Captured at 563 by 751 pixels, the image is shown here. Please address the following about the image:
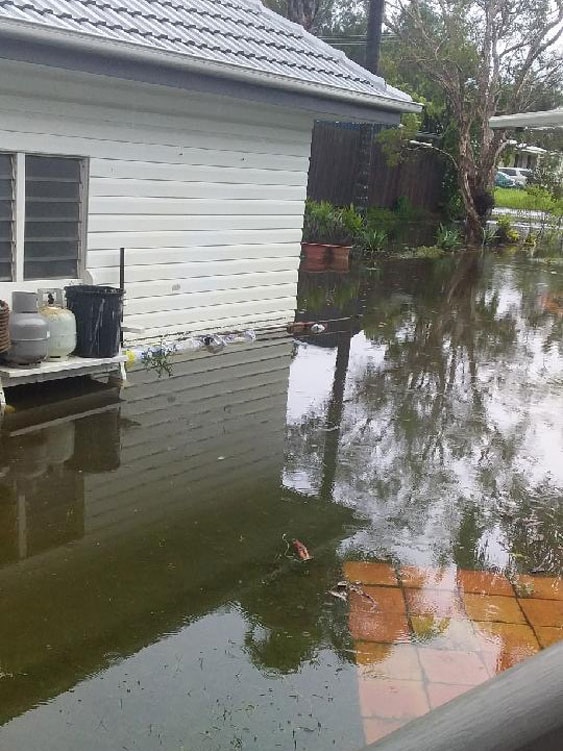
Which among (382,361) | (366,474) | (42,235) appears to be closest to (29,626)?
(366,474)

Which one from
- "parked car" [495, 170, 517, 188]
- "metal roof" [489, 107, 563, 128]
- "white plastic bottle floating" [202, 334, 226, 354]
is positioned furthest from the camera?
"parked car" [495, 170, 517, 188]

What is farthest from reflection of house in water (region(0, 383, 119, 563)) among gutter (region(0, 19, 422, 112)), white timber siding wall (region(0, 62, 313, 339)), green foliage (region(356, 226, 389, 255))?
green foliage (region(356, 226, 389, 255))

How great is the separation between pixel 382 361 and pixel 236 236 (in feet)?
7.09

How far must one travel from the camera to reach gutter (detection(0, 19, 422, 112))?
18.0 feet

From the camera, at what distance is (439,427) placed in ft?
22.5

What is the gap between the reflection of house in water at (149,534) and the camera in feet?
11.5

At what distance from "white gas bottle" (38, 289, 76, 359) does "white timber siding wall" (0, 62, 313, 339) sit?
1.73 feet

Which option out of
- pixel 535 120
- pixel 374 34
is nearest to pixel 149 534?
pixel 535 120

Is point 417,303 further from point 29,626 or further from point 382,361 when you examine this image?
point 29,626

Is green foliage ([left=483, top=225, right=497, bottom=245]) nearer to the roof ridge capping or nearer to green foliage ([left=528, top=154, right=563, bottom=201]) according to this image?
green foliage ([left=528, top=154, right=563, bottom=201])

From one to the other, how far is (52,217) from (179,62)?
1.74 meters

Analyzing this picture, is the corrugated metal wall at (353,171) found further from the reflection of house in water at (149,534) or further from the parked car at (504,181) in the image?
the parked car at (504,181)

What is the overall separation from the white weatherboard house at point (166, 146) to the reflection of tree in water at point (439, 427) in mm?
2002

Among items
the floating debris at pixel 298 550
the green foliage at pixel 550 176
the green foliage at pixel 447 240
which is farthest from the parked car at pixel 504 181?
the floating debris at pixel 298 550
